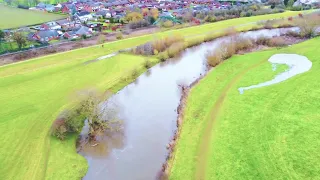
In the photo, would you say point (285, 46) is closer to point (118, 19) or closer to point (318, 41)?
point (318, 41)

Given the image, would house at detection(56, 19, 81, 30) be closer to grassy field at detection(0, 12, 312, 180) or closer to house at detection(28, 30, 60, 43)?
house at detection(28, 30, 60, 43)

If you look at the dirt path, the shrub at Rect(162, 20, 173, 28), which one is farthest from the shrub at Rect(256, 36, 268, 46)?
the shrub at Rect(162, 20, 173, 28)

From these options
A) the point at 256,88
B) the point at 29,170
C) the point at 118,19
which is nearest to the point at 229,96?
the point at 256,88

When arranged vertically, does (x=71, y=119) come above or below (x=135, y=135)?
above

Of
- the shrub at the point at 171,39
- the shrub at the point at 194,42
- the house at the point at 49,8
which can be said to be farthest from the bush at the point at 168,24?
the house at the point at 49,8

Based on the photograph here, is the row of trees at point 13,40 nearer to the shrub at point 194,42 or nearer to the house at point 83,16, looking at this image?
the house at point 83,16

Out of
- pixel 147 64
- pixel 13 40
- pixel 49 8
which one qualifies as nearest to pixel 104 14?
pixel 49 8
